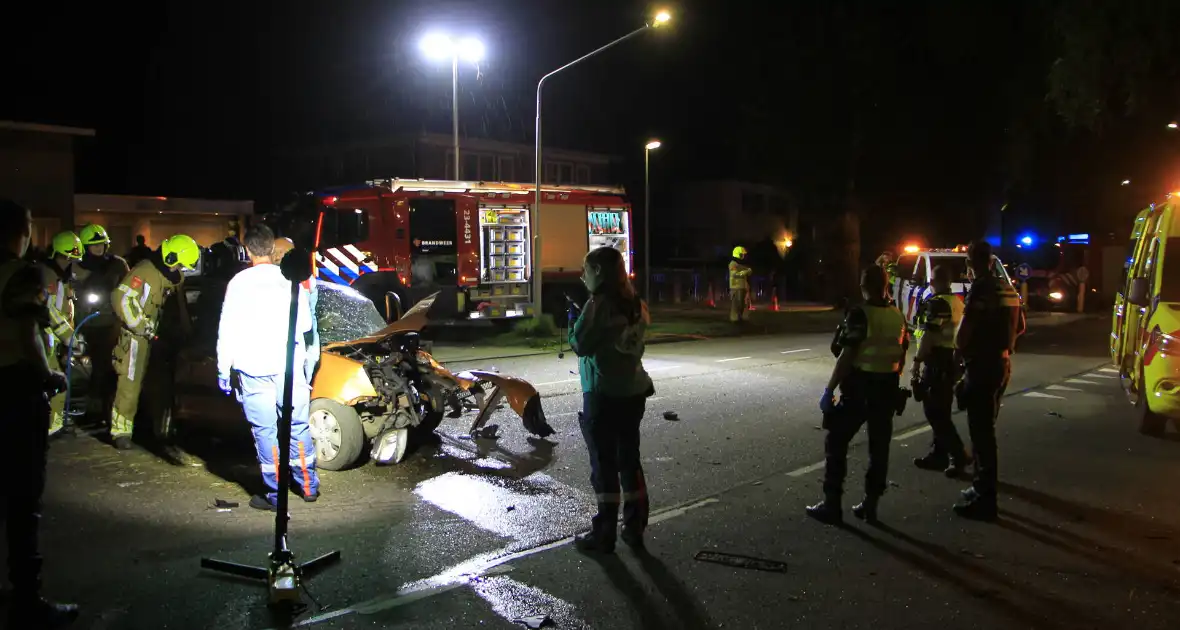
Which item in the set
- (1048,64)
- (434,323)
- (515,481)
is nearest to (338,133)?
(434,323)

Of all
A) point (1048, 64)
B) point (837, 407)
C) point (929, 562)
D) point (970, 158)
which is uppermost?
point (1048, 64)

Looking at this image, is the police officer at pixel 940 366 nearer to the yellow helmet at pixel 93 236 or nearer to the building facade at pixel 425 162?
the yellow helmet at pixel 93 236

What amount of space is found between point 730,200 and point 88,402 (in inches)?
1661

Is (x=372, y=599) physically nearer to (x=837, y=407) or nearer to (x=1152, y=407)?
(x=837, y=407)

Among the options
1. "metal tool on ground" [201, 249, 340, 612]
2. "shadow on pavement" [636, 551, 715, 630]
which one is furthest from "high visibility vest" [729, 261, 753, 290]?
"metal tool on ground" [201, 249, 340, 612]

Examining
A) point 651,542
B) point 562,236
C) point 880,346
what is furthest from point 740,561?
point 562,236

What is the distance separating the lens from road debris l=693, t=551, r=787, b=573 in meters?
5.22

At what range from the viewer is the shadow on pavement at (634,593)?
4440 mm

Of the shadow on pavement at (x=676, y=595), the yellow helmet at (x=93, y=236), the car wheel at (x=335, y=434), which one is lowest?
the shadow on pavement at (x=676, y=595)

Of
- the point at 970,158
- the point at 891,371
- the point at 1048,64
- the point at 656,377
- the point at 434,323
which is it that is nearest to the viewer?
the point at 891,371

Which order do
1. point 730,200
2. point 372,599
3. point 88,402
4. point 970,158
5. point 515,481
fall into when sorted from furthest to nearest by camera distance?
1. point 730,200
2. point 970,158
3. point 88,402
4. point 515,481
5. point 372,599

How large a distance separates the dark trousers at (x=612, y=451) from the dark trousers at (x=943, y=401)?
316cm

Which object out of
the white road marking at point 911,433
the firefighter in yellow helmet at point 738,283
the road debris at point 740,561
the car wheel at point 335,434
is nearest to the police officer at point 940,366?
the white road marking at point 911,433

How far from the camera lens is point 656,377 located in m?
13.2
